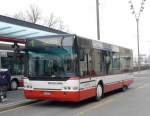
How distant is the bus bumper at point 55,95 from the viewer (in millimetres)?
14203

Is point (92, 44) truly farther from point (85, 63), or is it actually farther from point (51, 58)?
point (51, 58)

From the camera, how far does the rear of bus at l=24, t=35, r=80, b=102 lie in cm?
1422

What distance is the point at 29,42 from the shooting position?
610 inches

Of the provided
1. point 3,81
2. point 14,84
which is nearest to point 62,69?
point 3,81

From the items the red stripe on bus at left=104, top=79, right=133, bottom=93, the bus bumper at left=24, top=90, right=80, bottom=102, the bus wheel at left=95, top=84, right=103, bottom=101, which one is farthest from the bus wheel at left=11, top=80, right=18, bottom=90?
the bus bumper at left=24, top=90, right=80, bottom=102

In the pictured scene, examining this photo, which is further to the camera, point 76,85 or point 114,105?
point 114,105

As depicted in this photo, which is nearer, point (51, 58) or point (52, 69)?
point (52, 69)

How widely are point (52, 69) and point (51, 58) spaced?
52 cm

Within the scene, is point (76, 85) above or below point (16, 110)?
above

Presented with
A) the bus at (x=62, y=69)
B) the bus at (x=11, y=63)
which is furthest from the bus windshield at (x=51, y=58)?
the bus at (x=11, y=63)

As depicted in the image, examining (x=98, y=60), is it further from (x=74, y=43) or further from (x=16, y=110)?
(x=16, y=110)

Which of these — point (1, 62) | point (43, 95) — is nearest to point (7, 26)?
point (1, 62)

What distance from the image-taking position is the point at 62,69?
1438 centimetres

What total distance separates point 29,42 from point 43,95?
2367mm
